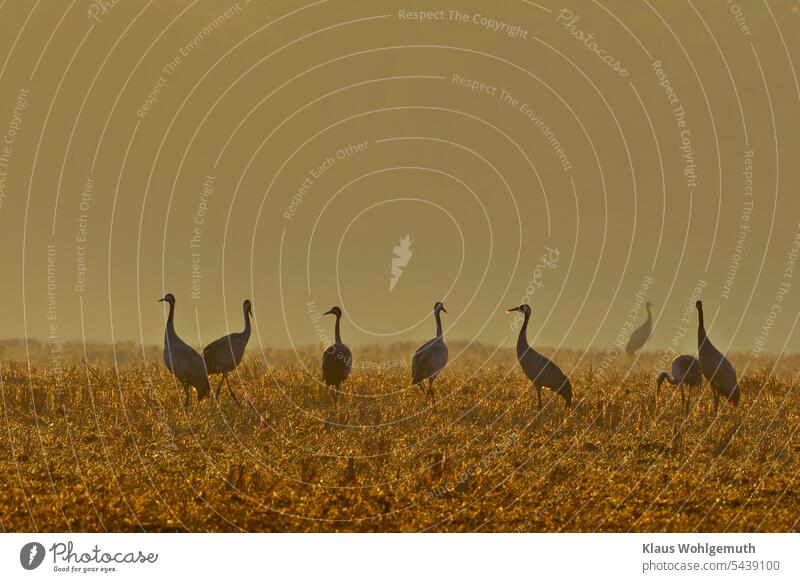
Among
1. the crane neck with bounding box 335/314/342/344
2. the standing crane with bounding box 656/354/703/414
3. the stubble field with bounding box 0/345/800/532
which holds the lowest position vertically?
the stubble field with bounding box 0/345/800/532

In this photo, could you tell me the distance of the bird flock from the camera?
21828 millimetres

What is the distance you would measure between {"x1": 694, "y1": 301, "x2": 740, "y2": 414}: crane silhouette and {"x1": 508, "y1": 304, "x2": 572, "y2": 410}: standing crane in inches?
124

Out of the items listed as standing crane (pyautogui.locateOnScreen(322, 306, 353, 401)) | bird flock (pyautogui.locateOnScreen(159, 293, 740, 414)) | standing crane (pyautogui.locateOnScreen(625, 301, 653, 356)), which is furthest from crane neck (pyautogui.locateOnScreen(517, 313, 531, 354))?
standing crane (pyautogui.locateOnScreen(625, 301, 653, 356))

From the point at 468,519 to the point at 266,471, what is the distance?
3.81 meters

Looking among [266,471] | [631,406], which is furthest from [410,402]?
[266,471]

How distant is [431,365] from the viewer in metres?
23.0

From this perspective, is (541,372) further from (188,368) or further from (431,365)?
(188,368)

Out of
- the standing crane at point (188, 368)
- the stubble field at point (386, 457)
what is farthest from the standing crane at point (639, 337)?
the standing crane at point (188, 368)

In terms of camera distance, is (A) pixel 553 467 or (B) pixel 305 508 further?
(A) pixel 553 467

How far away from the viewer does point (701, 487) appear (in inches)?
642

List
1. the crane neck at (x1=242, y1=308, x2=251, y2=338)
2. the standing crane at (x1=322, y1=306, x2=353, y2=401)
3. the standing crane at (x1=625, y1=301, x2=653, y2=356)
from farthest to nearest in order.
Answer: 1. the standing crane at (x1=625, y1=301, x2=653, y2=356)
2. the crane neck at (x1=242, y1=308, x2=251, y2=338)
3. the standing crane at (x1=322, y1=306, x2=353, y2=401)

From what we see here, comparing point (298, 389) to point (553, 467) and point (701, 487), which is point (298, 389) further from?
point (701, 487)

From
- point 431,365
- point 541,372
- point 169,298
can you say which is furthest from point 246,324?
point 541,372

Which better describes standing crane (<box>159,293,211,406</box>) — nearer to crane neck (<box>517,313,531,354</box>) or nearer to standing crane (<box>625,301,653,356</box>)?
crane neck (<box>517,313,531,354</box>)
